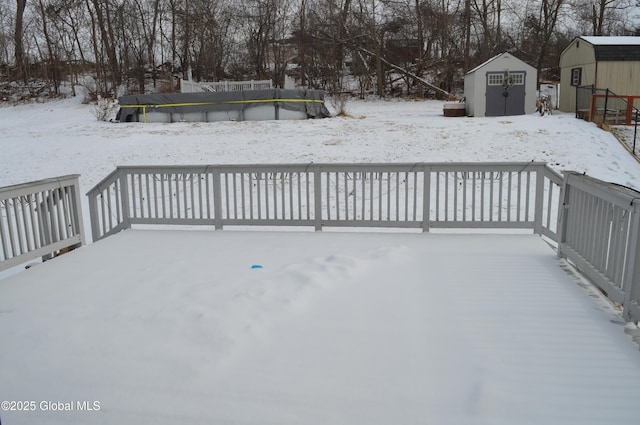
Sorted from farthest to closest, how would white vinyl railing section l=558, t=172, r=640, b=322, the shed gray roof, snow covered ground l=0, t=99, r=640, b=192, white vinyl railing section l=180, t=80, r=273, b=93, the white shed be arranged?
white vinyl railing section l=180, t=80, r=273, b=93
the white shed
the shed gray roof
snow covered ground l=0, t=99, r=640, b=192
white vinyl railing section l=558, t=172, r=640, b=322

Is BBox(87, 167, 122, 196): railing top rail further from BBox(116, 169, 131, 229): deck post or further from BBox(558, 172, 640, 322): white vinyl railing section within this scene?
BBox(558, 172, 640, 322): white vinyl railing section

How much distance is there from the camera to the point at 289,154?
13812mm

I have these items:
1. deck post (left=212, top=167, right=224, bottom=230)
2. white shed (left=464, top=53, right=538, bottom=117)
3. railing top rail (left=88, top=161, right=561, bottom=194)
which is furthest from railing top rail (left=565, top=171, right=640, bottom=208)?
white shed (left=464, top=53, right=538, bottom=117)

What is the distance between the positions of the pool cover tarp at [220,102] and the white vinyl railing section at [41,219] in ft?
45.1

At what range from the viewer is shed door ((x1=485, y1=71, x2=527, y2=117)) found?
65.4ft

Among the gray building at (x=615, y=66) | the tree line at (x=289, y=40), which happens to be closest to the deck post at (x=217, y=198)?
the gray building at (x=615, y=66)

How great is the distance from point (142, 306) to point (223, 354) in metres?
1.18

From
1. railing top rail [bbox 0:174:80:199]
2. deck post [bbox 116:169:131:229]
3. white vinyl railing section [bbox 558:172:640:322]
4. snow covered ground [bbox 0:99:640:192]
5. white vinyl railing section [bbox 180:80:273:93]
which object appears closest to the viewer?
white vinyl railing section [bbox 558:172:640:322]

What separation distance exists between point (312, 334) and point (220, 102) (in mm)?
17262

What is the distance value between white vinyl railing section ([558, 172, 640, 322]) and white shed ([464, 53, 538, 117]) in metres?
15.6

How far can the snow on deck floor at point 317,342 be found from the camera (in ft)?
9.31

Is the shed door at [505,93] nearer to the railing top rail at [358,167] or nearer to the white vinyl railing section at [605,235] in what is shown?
the railing top rail at [358,167]

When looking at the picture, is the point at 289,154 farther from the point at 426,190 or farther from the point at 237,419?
the point at 237,419

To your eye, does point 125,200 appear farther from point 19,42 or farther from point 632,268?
point 19,42
